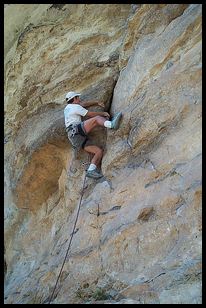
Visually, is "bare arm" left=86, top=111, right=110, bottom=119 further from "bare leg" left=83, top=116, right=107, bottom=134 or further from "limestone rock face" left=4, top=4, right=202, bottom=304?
"limestone rock face" left=4, top=4, right=202, bottom=304

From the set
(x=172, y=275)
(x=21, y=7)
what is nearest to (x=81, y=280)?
(x=172, y=275)

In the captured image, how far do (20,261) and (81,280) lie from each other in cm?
351

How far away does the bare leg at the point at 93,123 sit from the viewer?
10078mm

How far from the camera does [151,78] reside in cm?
950

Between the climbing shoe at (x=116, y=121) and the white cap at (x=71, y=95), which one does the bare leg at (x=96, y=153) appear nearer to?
the climbing shoe at (x=116, y=121)

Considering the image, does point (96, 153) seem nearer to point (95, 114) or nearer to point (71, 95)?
point (95, 114)

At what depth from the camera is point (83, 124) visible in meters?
10.3

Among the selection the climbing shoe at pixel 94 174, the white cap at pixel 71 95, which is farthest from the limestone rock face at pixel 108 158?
the white cap at pixel 71 95

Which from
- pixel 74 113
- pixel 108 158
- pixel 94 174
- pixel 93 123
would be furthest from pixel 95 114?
pixel 94 174

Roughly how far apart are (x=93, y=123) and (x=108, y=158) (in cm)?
78

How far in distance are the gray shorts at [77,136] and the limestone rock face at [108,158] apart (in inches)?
9.1

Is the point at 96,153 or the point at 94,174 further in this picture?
the point at 96,153

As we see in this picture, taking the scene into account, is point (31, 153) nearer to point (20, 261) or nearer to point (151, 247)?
point (20, 261)

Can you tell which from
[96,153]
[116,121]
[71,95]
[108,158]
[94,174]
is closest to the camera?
[116,121]
